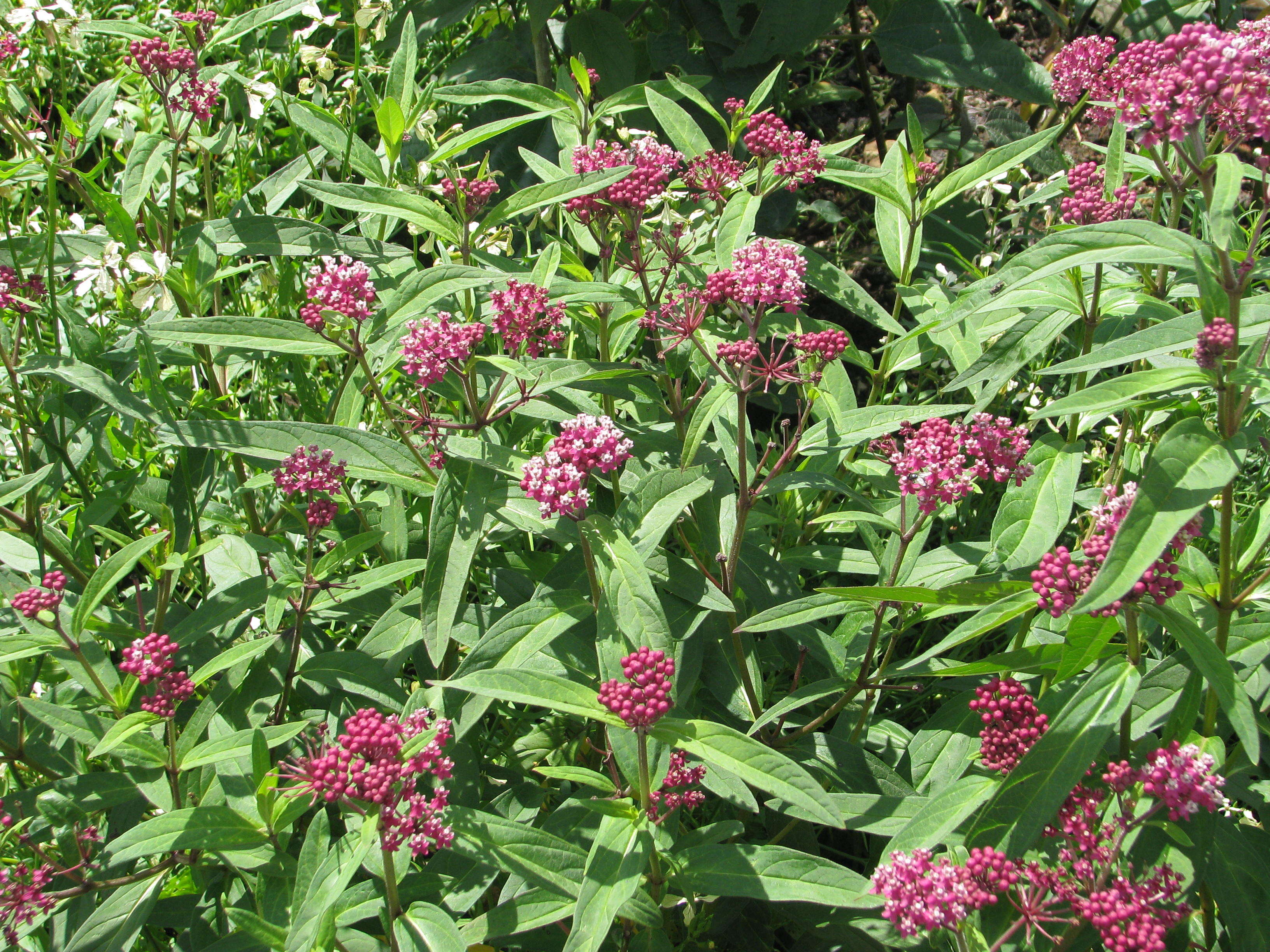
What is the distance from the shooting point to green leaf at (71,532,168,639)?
109 inches

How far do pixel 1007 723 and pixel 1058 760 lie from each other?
232 millimetres

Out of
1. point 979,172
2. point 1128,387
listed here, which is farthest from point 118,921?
point 979,172

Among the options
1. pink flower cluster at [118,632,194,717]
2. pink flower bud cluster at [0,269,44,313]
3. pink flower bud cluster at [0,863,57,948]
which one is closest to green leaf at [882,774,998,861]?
pink flower cluster at [118,632,194,717]

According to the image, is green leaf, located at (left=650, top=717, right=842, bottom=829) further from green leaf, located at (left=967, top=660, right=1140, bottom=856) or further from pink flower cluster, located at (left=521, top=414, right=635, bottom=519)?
pink flower cluster, located at (left=521, top=414, right=635, bottom=519)

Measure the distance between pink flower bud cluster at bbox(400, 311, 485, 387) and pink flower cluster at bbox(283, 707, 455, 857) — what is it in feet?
3.04

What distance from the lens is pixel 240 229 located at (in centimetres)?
360

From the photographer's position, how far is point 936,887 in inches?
81.6

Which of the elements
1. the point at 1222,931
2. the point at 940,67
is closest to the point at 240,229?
the point at 940,67

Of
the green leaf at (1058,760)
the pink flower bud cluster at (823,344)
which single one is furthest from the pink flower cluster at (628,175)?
the green leaf at (1058,760)

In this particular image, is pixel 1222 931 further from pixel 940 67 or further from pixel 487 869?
pixel 940 67

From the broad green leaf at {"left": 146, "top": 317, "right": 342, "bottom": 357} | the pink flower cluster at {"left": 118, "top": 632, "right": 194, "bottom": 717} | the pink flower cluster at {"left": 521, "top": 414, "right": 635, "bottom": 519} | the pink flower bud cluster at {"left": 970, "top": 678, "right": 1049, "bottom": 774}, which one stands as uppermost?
the broad green leaf at {"left": 146, "top": 317, "right": 342, "bottom": 357}

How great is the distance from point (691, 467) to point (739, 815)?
Result: 49.2 inches

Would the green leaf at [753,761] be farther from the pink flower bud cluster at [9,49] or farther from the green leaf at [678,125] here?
the pink flower bud cluster at [9,49]

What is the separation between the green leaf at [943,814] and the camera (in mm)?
2316
